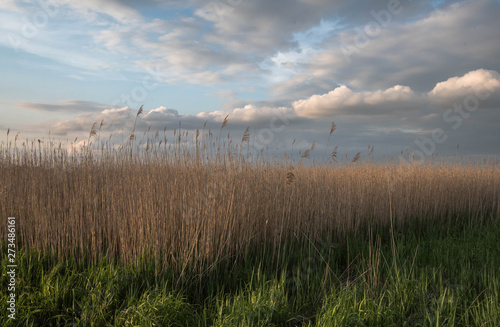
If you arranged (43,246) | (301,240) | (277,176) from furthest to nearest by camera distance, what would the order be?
(277,176), (301,240), (43,246)

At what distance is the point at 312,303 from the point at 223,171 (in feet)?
6.01

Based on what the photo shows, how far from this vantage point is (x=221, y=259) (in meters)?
3.38

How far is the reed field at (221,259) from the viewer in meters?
2.66

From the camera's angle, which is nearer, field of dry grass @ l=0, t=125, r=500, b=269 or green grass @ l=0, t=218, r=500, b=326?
green grass @ l=0, t=218, r=500, b=326

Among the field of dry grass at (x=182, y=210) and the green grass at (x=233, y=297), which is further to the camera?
the field of dry grass at (x=182, y=210)

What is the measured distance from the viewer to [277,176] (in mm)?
5039

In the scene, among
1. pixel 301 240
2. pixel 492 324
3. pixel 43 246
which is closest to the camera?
pixel 492 324

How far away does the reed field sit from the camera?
2658mm

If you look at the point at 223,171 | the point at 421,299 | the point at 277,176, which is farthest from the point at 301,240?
the point at 421,299

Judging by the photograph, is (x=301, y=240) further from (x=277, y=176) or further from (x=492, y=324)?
(x=492, y=324)

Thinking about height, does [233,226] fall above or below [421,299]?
above

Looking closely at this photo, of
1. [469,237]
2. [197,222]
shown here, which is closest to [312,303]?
[197,222]

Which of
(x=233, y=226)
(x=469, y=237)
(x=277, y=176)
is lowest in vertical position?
(x=469, y=237)

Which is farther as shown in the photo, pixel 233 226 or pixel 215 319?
pixel 233 226
